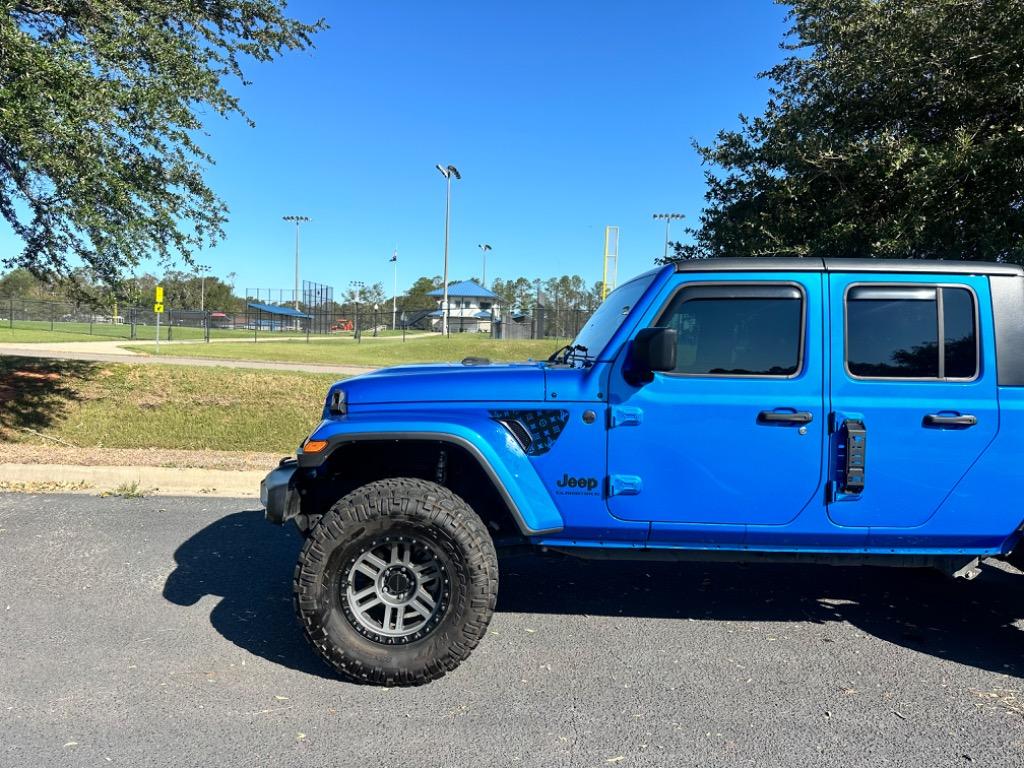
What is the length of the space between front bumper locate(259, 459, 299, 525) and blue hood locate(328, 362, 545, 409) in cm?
49

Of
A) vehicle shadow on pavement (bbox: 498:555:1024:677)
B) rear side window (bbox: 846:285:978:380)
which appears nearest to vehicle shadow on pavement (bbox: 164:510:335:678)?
vehicle shadow on pavement (bbox: 498:555:1024:677)

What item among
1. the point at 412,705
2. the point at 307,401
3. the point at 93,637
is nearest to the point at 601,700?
the point at 412,705

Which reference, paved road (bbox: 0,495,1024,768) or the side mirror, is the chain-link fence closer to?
paved road (bbox: 0,495,1024,768)

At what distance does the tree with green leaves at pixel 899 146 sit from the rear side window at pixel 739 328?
4.65 metres

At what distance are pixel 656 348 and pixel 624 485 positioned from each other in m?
0.67

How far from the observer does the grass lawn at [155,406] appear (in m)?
9.27

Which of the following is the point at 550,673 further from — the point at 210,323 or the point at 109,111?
the point at 210,323

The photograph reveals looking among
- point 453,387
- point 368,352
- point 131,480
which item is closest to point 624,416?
point 453,387

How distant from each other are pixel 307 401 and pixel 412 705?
901cm

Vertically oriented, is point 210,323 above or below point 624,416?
above

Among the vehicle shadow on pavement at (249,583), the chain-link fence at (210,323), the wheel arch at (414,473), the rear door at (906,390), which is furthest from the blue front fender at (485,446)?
the chain-link fence at (210,323)

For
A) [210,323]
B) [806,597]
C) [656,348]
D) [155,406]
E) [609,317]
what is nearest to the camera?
[656,348]

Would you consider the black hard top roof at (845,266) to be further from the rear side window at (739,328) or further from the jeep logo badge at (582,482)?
the jeep logo badge at (582,482)

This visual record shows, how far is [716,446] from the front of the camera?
121 inches
